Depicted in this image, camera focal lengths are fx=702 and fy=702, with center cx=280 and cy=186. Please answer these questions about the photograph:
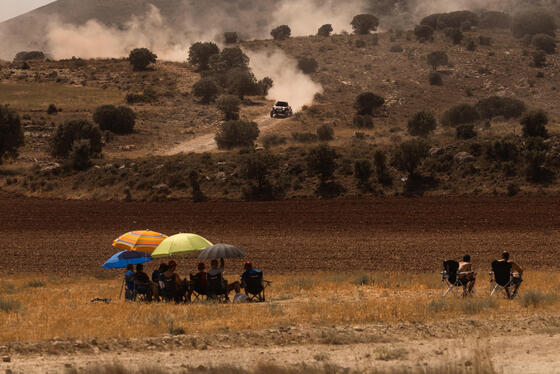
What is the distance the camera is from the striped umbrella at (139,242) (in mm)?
19531

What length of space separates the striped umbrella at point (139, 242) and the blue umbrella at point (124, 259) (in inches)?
9.0

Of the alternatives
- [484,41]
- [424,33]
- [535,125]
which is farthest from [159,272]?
[424,33]

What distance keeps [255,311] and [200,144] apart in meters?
52.5

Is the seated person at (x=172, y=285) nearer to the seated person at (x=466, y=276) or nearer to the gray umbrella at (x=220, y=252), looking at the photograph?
the gray umbrella at (x=220, y=252)

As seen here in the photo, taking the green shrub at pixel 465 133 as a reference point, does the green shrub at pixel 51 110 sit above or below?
above

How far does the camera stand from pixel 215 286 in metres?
18.1

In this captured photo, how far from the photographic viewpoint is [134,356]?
1224 cm

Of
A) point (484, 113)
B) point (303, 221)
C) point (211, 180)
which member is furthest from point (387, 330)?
point (484, 113)

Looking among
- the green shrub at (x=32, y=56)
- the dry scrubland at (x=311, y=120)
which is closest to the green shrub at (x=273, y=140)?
the dry scrubland at (x=311, y=120)

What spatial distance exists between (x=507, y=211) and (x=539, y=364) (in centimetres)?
2771

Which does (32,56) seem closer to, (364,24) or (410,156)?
(364,24)

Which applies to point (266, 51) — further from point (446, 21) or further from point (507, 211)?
point (507, 211)

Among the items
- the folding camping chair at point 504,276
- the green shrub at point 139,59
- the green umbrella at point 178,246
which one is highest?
the green shrub at point 139,59

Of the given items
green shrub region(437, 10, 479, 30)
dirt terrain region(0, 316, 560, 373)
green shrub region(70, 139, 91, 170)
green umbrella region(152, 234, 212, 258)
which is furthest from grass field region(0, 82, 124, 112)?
dirt terrain region(0, 316, 560, 373)
